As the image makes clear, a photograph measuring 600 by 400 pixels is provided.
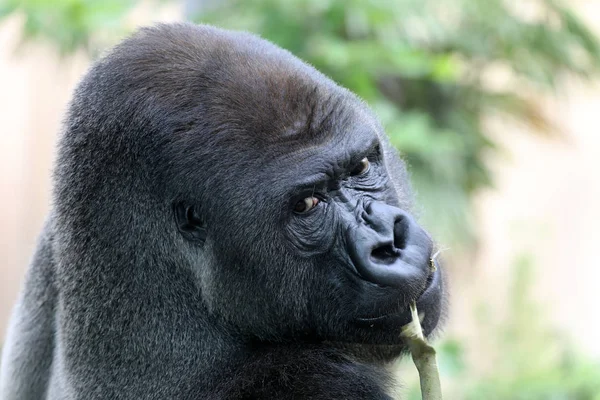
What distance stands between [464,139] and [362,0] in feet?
7.40

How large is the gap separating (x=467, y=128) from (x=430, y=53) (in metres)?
0.77

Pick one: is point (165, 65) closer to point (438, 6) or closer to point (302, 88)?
point (302, 88)

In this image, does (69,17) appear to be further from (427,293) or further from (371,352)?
(427,293)

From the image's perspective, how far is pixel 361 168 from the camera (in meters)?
2.88

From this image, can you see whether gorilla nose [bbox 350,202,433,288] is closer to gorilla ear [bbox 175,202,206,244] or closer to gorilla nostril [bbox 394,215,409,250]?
gorilla nostril [bbox 394,215,409,250]

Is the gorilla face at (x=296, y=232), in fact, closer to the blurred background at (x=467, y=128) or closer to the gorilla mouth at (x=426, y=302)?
the gorilla mouth at (x=426, y=302)

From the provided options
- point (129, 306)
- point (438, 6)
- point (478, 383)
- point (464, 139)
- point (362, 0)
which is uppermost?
point (129, 306)

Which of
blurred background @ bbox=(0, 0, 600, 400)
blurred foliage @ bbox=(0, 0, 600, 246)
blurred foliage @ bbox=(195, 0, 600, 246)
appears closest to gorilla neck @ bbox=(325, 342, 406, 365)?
blurred background @ bbox=(0, 0, 600, 400)

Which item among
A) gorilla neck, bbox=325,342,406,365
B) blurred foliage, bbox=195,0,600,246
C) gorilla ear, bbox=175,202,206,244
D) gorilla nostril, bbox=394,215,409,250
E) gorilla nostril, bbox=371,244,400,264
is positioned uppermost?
gorilla nostril, bbox=394,215,409,250

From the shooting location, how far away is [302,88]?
2.86 metres

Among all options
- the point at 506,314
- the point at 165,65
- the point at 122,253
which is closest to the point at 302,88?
the point at 165,65

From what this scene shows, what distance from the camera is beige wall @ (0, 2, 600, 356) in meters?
8.54

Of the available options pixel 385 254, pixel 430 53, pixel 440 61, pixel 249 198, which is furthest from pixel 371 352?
pixel 430 53

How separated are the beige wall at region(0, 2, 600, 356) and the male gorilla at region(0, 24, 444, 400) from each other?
5471 millimetres
